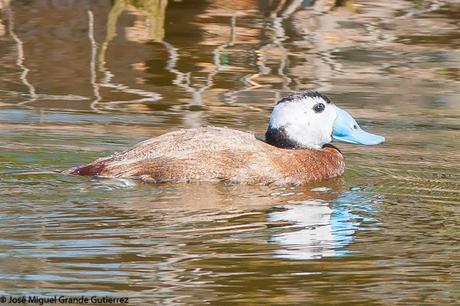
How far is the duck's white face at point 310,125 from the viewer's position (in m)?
9.34

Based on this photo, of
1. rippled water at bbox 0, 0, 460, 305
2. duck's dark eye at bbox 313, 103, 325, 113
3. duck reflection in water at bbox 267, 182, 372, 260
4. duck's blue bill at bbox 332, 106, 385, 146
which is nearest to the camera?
rippled water at bbox 0, 0, 460, 305

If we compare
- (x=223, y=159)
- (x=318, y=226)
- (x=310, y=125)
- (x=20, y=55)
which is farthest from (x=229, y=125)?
(x=20, y=55)

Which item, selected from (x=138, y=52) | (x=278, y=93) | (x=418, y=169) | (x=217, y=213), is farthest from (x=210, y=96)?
(x=217, y=213)

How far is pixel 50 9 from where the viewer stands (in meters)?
14.9

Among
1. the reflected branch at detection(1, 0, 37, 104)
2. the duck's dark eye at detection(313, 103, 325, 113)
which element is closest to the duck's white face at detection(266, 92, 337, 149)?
the duck's dark eye at detection(313, 103, 325, 113)

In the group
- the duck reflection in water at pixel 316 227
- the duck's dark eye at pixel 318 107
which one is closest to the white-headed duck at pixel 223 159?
the duck's dark eye at pixel 318 107

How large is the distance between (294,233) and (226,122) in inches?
126

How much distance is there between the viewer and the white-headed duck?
28.7ft

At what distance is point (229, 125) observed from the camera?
10570mm

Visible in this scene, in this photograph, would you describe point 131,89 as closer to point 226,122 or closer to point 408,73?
point 226,122

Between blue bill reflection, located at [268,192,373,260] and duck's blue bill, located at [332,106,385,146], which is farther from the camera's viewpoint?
duck's blue bill, located at [332,106,385,146]

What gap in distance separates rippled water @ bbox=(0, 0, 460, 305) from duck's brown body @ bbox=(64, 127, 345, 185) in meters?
0.11

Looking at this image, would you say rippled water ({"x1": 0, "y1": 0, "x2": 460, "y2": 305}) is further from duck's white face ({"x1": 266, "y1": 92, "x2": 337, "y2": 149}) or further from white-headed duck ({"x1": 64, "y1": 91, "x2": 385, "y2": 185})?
duck's white face ({"x1": 266, "y1": 92, "x2": 337, "y2": 149})

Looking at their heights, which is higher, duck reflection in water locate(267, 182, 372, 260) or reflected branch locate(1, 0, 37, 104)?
duck reflection in water locate(267, 182, 372, 260)
